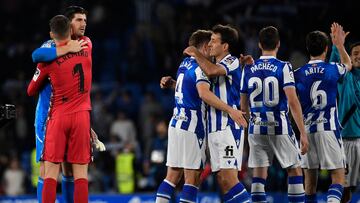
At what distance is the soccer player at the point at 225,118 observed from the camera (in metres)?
9.52

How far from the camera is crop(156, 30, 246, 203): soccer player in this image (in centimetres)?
964

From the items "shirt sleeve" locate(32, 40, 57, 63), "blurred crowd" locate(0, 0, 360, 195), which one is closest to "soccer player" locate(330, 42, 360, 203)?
"shirt sleeve" locate(32, 40, 57, 63)

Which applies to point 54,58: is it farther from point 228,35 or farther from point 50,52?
point 228,35

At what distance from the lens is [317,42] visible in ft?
33.6

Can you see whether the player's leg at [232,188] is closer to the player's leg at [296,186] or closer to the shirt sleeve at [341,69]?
the player's leg at [296,186]

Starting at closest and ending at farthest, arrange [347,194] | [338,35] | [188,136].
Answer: [188,136] < [338,35] < [347,194]

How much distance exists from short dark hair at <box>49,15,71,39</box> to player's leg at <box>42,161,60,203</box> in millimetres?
1309

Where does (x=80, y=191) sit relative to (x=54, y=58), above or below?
below

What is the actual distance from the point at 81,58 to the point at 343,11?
418 inches

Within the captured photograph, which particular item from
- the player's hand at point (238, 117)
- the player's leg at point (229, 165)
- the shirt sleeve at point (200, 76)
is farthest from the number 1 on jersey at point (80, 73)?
the player's hand at point (238, 117)

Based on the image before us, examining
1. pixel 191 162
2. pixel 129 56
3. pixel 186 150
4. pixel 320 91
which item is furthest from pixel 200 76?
pixel 129 56

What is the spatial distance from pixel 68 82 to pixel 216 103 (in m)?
1.53

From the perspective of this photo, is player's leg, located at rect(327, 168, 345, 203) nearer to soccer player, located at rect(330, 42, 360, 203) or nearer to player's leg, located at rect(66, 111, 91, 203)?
soccer player, located at rect(330, 42, 360, 203)

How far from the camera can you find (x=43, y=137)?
9.69 metres
